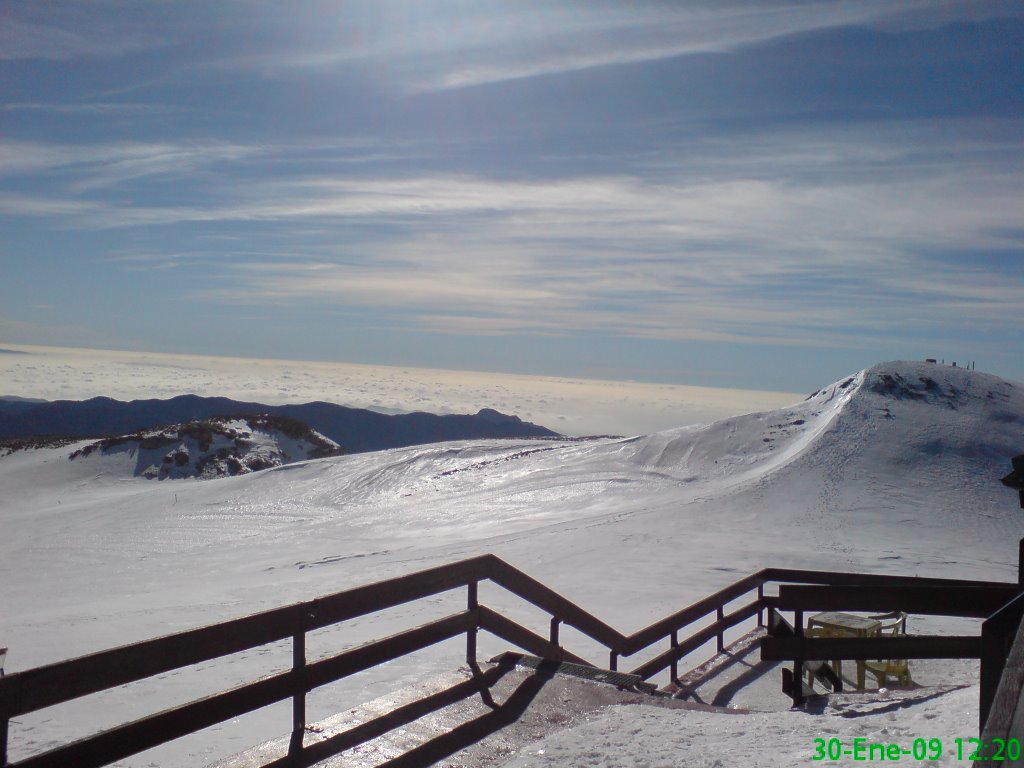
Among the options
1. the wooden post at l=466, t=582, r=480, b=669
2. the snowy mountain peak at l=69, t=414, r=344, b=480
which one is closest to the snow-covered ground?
the wooden post at l=466, t=582, r=480, b=669

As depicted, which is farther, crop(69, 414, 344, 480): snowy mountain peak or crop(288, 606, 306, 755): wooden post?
crop(69, 414, 344, 480): snowy mountain peak

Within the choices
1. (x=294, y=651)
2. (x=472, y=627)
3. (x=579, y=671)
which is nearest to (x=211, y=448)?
(x=472, y=627)

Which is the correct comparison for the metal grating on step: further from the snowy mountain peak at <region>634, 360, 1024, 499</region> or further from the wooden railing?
the snowy mountain peak at <region>634, 360, 1024, 499</region>

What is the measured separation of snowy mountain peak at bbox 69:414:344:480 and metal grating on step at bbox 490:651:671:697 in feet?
164

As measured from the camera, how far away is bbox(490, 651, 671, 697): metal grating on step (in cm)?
695

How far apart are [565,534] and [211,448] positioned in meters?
40.9

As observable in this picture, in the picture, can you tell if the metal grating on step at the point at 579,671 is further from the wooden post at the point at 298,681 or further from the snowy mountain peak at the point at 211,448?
the snowy mountain peak at the point at 211,448

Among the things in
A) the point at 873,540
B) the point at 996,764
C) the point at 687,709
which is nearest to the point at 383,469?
the point at 873,540

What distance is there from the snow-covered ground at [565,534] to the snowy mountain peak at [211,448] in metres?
6.05

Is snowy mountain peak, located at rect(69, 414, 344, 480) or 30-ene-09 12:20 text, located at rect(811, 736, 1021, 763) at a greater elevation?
30-ene-09 12:20 text, located at rect(811, 736, 1021, 763)

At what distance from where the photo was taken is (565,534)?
2458 centimetres

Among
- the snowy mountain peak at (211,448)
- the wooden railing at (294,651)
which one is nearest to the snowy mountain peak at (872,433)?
the wooden railing at (294,651)

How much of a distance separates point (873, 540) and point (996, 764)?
2242 centimetres

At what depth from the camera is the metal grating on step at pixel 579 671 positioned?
695 centimetres
